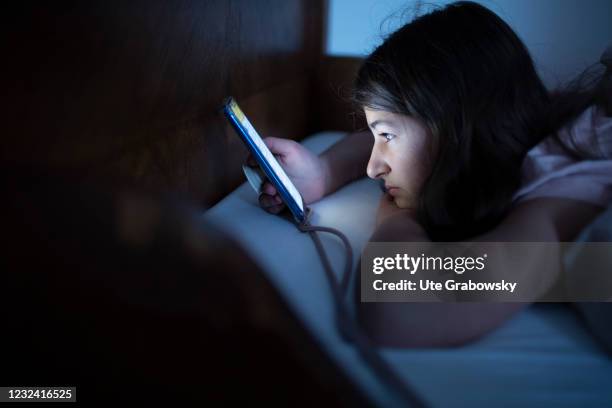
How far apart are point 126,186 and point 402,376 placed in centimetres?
29

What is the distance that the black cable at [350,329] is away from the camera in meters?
0.36

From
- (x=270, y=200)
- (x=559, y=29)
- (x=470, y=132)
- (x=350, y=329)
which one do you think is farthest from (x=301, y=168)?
(x=559, y=29)

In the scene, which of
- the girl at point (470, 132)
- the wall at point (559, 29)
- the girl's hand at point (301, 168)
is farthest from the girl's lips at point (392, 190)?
the wall at point (559, 29)

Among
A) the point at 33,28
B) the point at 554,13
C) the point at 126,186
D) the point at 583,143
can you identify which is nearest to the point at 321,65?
the point at 554,13

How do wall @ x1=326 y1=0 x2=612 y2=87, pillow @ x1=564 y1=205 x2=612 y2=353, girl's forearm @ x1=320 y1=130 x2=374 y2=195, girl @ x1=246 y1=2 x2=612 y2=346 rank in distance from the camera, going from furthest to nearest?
wall @ x1=326 y1=0 x2=612 y2=87 → girl's forearm @ x1=320 y1=130 x2=374 y2=195 → girl @ x1=246 y1=2 x2=612 y2=346 → pillow @ x1=564 y1=205 x2=612 y2=353

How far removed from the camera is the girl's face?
70 centimetres

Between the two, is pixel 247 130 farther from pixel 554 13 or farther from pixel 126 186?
pixel 554 13

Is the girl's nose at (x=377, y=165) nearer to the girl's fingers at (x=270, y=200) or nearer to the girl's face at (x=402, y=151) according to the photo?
the girl's face at (x=402, y=151)

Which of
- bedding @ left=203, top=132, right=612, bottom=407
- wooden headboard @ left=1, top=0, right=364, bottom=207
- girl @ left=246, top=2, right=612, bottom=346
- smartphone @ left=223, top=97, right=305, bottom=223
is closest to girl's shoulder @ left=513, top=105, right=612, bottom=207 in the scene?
girl @ left=246, top=2, right=612, bottom=346

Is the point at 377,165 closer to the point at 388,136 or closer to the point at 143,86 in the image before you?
the point at 388,136

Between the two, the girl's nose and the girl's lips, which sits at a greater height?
the girl's nose

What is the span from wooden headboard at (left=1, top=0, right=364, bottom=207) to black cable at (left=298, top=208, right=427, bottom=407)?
18cm

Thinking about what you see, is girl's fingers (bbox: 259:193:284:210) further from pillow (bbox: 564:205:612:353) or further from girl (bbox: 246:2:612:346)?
pillow (bbox: 564:205:612:353)

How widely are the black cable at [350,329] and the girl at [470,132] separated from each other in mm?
63
